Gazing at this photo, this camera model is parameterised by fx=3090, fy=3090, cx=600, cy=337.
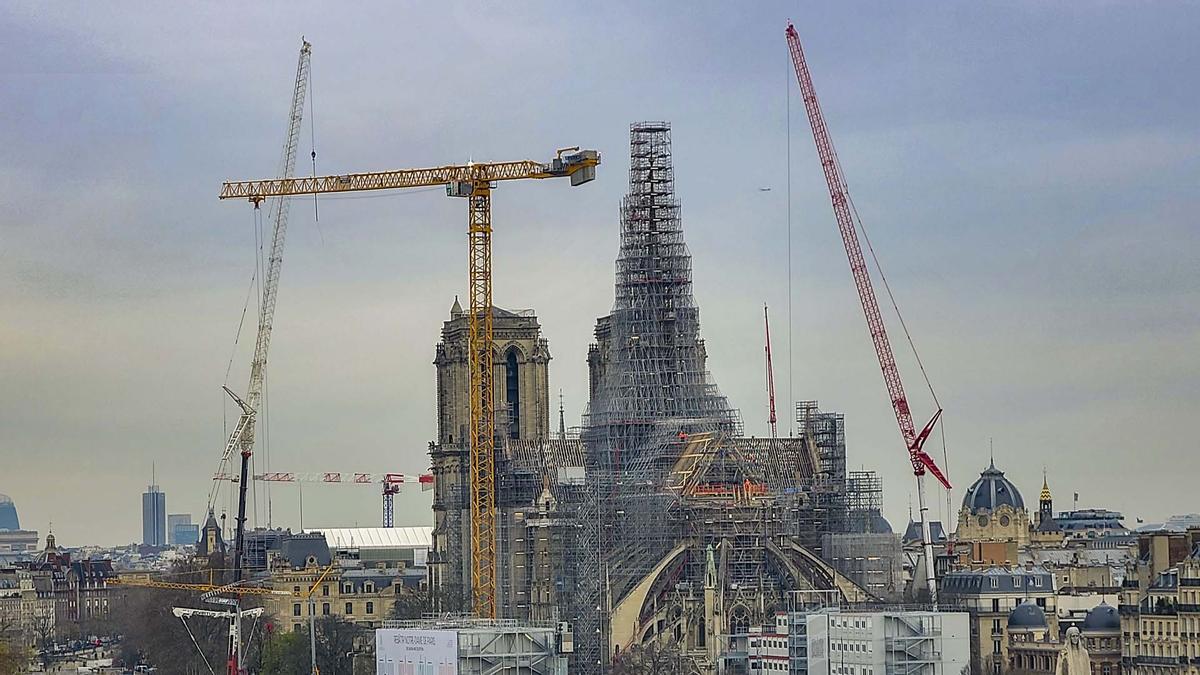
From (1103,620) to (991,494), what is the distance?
55230mm

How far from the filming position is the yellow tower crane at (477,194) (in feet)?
347

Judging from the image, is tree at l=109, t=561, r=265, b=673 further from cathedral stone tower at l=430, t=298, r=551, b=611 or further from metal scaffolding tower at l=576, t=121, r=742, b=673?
metal scaffolding tower at l=576, t=121, r=742, b=673

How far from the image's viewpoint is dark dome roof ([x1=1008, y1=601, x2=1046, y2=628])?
11694 centimetres

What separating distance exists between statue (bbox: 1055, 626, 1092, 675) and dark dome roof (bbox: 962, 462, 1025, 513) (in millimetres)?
58355

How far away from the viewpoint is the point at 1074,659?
355ft

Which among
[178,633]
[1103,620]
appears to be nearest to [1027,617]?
[1103,620]

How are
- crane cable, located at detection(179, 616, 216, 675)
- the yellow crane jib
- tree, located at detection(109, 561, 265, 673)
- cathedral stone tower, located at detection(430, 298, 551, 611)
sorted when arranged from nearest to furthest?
1. the yellow crane jib
2. crane cable, located at detection(179, 616, 216, 675)
3. tree, located at detection(109, 561, 265, 673)
4. cathedral stone tower, located at detection(430, 298, 551, 611)

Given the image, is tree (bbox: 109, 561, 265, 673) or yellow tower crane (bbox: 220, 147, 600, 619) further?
tree (bbox: 109, 561, 265, 673)

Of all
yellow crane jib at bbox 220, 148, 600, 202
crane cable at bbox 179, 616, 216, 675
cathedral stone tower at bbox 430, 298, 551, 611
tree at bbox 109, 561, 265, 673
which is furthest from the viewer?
cathedral stone tower at bbox 430, 298, 551, 611

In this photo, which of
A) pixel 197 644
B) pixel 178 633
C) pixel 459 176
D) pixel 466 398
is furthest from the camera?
pixel 466 398

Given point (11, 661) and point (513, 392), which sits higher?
point (513, 392)

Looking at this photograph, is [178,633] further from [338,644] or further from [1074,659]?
[1074,659]

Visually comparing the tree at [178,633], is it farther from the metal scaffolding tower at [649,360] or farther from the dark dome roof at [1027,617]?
the dark dome roof at [1027,617]

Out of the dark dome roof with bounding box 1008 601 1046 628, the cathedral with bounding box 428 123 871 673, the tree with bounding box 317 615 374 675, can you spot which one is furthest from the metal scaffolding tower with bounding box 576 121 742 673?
the dark dome roof with bounding box 1008 601 1046 628
